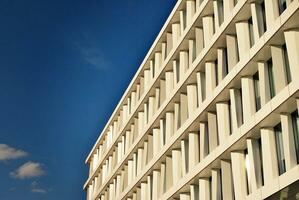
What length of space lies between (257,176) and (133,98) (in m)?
24.1

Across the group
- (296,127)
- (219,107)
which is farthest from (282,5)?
(219,107)

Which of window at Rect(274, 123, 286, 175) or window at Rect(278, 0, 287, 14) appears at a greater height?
window at Rect(278, 0, 287, 14)

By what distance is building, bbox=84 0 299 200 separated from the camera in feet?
66.1

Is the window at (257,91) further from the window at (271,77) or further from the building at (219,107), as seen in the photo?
the window at (271,77)

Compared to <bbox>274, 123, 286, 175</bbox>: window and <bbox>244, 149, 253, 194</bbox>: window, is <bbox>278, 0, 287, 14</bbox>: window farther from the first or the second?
<bbox>244, 149, 253, 194</bbox>: window

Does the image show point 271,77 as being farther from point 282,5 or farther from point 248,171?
point 248,171

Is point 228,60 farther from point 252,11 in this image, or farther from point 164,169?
point 164,169

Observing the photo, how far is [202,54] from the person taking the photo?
1115 inches

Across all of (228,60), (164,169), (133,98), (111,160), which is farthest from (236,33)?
(111,160)

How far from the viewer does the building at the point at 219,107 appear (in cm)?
2016

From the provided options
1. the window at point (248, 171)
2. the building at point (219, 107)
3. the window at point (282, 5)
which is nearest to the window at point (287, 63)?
the building at point (219, 107)

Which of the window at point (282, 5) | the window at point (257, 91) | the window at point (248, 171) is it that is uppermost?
the window at point (282, 5)

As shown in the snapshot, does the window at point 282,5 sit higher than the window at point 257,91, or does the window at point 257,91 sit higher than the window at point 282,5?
the window at point 282,5

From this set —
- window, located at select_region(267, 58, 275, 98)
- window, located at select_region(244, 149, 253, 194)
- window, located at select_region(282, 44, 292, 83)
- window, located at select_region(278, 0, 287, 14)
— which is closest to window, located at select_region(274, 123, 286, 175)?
window, located at select_region(267, 58, 275, 98)
